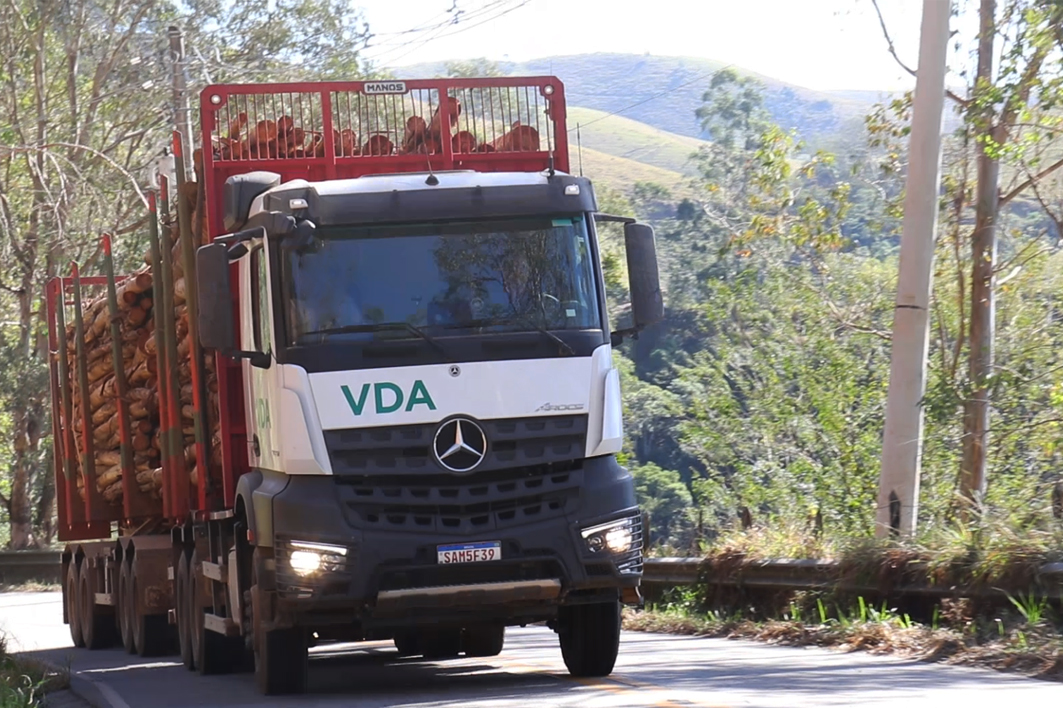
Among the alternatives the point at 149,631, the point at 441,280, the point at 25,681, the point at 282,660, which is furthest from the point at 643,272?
the point at 149,631

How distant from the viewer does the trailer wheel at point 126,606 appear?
15.5 m

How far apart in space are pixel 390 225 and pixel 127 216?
27.7m

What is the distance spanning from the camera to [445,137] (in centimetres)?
1149

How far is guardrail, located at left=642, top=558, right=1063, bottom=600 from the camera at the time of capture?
10.8m

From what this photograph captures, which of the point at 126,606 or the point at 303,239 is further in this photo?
the point at 126,606

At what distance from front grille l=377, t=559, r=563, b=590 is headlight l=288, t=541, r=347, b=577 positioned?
256 millimetres

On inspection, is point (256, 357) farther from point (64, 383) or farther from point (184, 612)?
point (64, 383)

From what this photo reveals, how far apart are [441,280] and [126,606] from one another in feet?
23.7

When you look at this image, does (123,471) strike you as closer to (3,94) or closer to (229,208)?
(229,208)

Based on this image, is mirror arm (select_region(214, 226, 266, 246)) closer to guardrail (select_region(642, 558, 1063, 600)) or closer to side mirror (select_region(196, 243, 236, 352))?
side mirror (select_region(196, 243, 236, 352))

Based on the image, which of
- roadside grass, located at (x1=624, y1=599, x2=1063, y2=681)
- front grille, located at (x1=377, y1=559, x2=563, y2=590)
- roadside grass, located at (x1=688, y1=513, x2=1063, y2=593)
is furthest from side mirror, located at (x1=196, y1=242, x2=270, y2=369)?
roadside grass, located at (x1=688, y1=513, x2=1063, y2=593)

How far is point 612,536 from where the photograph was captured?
10016 mm

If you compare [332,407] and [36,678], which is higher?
[332,407]

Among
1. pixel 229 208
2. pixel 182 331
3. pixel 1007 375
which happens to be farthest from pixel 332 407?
pixel 1007 375
